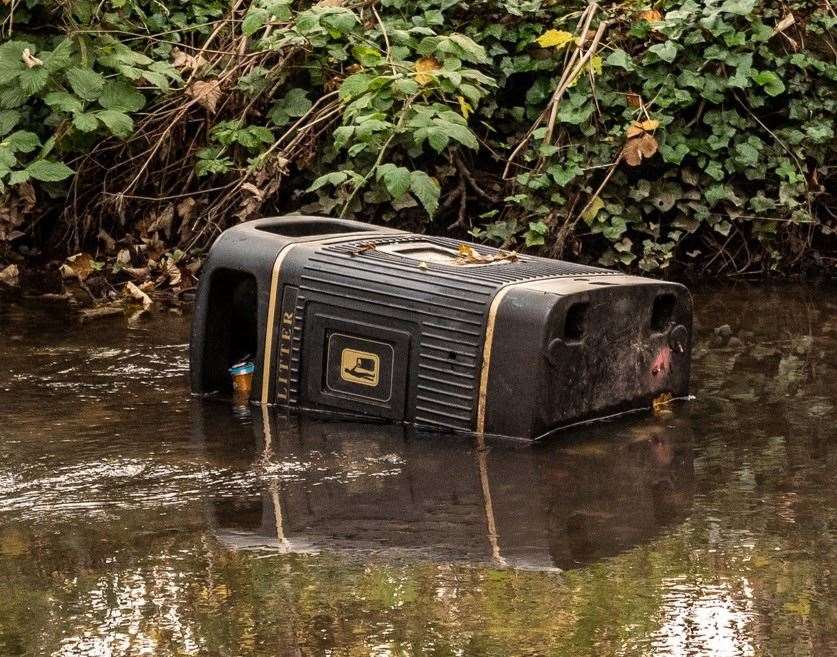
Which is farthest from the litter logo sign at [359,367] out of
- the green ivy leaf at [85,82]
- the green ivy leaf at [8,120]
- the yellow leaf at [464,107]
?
the green ivy leaf at [8,120]

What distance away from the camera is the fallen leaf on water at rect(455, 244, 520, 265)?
6535mm

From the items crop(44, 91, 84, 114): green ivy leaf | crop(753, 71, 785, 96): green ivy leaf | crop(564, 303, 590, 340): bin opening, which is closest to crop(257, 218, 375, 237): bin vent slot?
crop(564, 303, 590, 340): bin opening

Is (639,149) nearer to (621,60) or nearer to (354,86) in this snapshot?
(621,60)

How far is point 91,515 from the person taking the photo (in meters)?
5.22

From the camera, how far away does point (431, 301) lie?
6.11 meters

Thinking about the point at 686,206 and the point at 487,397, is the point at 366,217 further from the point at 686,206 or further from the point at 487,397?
the point at 487,397

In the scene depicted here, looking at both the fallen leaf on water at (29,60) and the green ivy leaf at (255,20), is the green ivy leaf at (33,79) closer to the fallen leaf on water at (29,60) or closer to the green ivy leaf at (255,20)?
the fallen leaf on water at (29,60)

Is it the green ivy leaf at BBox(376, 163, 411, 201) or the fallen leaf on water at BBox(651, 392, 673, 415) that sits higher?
the green ivy leaf at BBox(376, 163, 411, 201)

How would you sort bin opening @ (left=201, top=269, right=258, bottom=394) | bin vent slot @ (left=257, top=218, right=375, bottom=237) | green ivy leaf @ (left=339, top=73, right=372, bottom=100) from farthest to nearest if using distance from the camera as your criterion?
green ivy leaf @ (left=339, top=73, right=372, bottom=100) < bin vent slot @ (left=257, top=218, right=375, bottom=237) < bin opening @ (left=201, top=269, right=258, bottom=394)

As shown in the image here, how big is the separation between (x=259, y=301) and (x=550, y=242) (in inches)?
120

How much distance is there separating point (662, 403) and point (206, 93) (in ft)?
13.8

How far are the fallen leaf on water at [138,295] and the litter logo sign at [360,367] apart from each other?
267 centimetres

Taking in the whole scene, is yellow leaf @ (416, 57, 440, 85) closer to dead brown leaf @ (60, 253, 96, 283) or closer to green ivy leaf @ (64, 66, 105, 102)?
green ivy leaf @ (64, 66, 105, 102)

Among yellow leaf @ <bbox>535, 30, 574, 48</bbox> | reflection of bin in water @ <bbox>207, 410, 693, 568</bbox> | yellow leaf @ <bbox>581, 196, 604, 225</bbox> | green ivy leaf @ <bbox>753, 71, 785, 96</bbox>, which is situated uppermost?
yellow leaf @ <bbox>535, 30, 574, 48</bbox>
